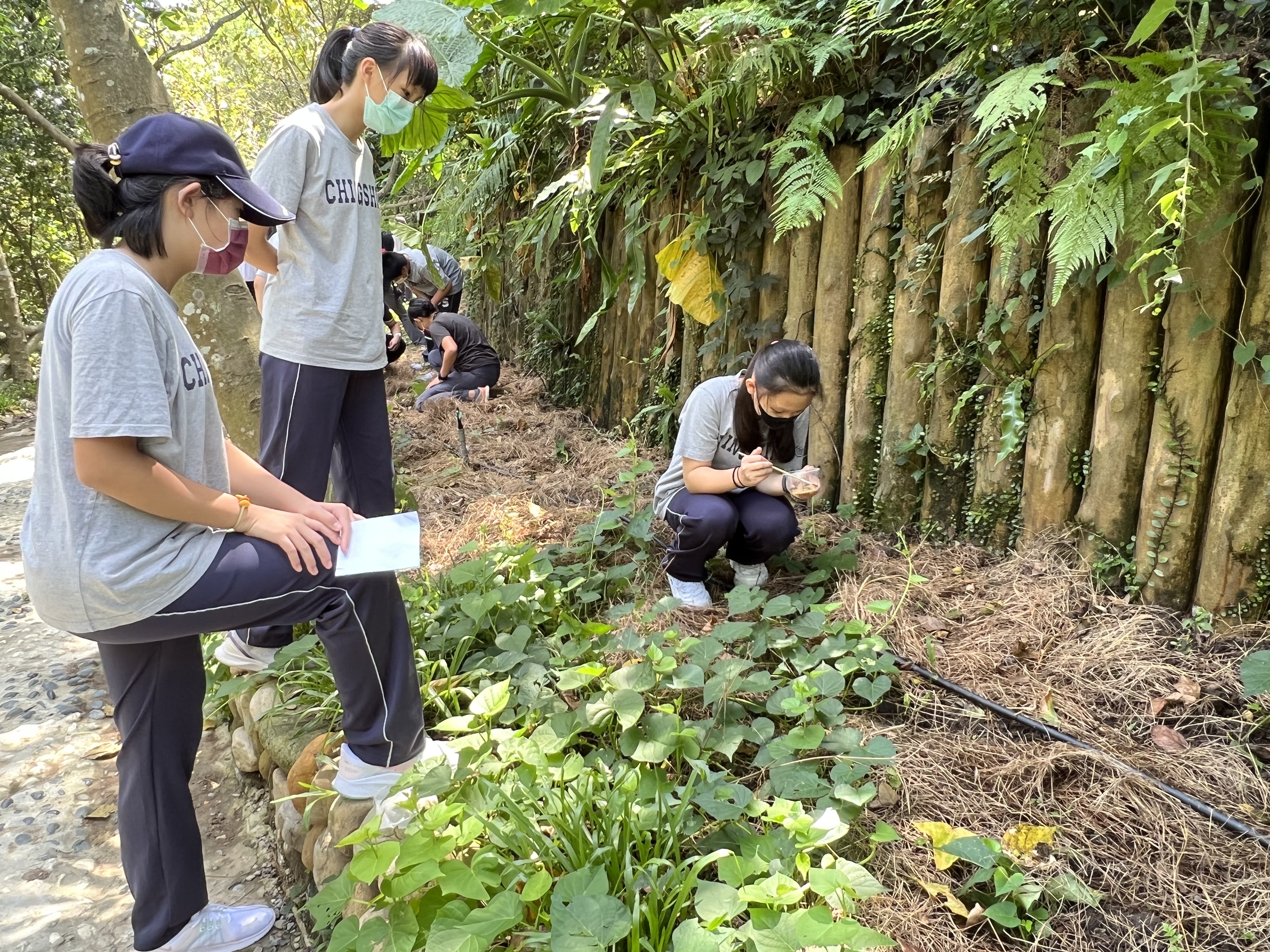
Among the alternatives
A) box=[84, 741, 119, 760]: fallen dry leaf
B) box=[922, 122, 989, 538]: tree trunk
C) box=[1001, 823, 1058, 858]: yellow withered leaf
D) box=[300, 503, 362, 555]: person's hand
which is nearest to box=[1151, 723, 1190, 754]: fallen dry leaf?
box=[1001, 823, 1058, 858]: yellow withered leaf

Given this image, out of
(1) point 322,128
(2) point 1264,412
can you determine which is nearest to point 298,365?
(1) point 322,128

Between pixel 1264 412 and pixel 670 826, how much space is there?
183 cm

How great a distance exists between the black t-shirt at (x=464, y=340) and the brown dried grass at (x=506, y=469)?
0.92ft

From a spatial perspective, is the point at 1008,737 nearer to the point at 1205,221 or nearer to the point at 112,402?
the point at 1205,221

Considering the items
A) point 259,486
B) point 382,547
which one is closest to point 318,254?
point 259,486

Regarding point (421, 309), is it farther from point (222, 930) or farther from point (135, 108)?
point (222, 930)

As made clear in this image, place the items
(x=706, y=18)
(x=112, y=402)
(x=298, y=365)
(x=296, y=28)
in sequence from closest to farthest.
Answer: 1. (x=112, y=402)
2. (x=298, y=365)
3. (x=706, y=18)
4. (x=296, y=28)

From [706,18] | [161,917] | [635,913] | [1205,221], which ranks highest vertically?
[706,18]

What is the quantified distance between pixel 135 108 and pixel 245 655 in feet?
6.49

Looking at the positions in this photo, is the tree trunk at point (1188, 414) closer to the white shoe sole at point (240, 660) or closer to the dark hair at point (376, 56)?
the dark hair at point (376, 56)

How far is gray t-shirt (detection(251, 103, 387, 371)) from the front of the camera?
223 cm

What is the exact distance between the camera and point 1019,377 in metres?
2.48

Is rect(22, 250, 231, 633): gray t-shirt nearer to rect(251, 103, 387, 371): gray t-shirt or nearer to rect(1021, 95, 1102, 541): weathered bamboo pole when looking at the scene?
rect(251, 103, 387, 371): gray t-shirt

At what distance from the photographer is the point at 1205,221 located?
201cm
